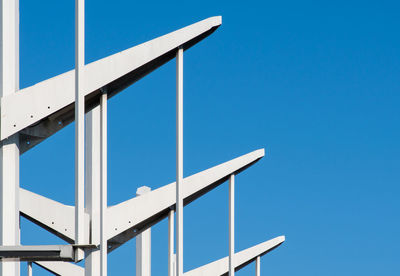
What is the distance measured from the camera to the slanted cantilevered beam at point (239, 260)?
2197 cm

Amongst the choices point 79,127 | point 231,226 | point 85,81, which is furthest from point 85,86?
point 231,226

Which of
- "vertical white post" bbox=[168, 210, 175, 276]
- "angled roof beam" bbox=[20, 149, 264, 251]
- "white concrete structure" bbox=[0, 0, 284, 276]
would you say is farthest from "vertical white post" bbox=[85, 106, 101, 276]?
"vertical white post" bbox=[168, 210, 175, 276]

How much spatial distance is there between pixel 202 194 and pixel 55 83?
5.98 metres

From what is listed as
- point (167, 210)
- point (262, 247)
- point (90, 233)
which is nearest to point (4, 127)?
point (90, 233)

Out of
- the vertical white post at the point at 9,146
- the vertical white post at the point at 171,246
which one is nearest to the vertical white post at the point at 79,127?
the vertical white post at the point at 9,146

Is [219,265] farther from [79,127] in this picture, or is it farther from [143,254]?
[79,127]

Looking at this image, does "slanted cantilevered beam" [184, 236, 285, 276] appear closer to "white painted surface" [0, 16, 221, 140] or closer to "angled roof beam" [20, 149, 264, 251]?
"angled roof beam" [20, 149, 264, 251]

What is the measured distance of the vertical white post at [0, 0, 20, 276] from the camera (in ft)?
40.7

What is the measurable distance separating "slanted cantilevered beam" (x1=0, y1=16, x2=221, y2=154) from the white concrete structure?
11 mm

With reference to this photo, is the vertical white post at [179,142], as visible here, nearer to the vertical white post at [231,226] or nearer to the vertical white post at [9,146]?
the vertical white post at [9,146]

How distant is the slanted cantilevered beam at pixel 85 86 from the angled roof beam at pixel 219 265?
7.74 m

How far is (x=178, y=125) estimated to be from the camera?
560 inches

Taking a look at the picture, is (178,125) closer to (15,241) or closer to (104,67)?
(104,67)

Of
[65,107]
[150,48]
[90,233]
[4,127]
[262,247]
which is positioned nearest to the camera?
[4,127]
